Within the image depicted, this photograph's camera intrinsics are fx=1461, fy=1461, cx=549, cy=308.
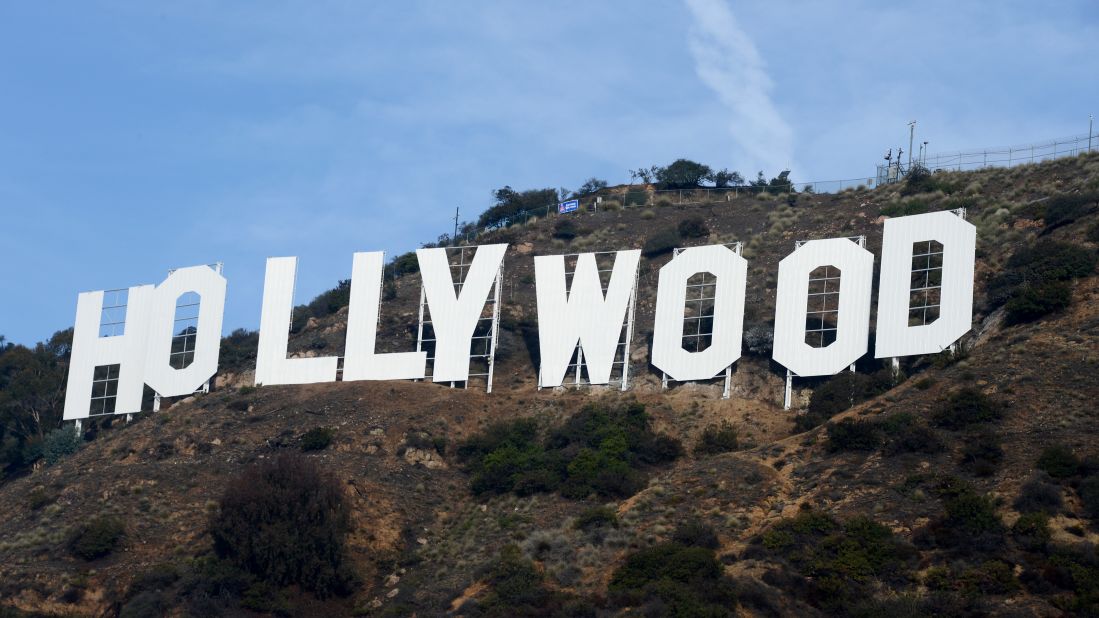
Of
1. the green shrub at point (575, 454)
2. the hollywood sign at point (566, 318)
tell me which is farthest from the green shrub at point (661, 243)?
the green shrub at point (575, 454)

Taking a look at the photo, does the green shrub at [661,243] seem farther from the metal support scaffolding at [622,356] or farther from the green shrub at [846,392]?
the green shrub at [846,392]

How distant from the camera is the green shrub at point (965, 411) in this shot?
43.3 meters

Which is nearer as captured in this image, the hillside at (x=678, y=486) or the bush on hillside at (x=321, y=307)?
the hillside at (x=678, y=486)

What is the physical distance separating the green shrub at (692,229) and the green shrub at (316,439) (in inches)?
915

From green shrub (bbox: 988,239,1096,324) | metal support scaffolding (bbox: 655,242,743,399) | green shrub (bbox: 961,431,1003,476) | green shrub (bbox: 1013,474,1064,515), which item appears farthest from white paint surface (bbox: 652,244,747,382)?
green shrub (bbox: 1013,474,1064,515)

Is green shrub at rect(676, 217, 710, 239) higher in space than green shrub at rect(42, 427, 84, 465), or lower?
higher

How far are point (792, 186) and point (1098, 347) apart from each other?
30.9 m

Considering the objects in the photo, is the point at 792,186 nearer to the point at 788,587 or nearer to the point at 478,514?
the point at 478,514

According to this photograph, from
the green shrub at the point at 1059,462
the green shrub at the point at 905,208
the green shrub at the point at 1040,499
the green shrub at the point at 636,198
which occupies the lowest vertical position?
the green shrub at the point at 1040,499

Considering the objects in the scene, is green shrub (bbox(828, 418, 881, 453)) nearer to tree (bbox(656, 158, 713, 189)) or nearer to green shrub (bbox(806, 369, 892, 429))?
green shrub (bbox(806, 369, 892, 429))

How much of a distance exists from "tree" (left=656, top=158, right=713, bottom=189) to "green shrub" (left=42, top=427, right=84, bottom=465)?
33.9m

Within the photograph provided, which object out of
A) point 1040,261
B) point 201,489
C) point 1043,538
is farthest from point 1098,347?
point 201,489

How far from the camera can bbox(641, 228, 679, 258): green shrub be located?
67.2 m

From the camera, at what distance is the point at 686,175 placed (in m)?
78.2
